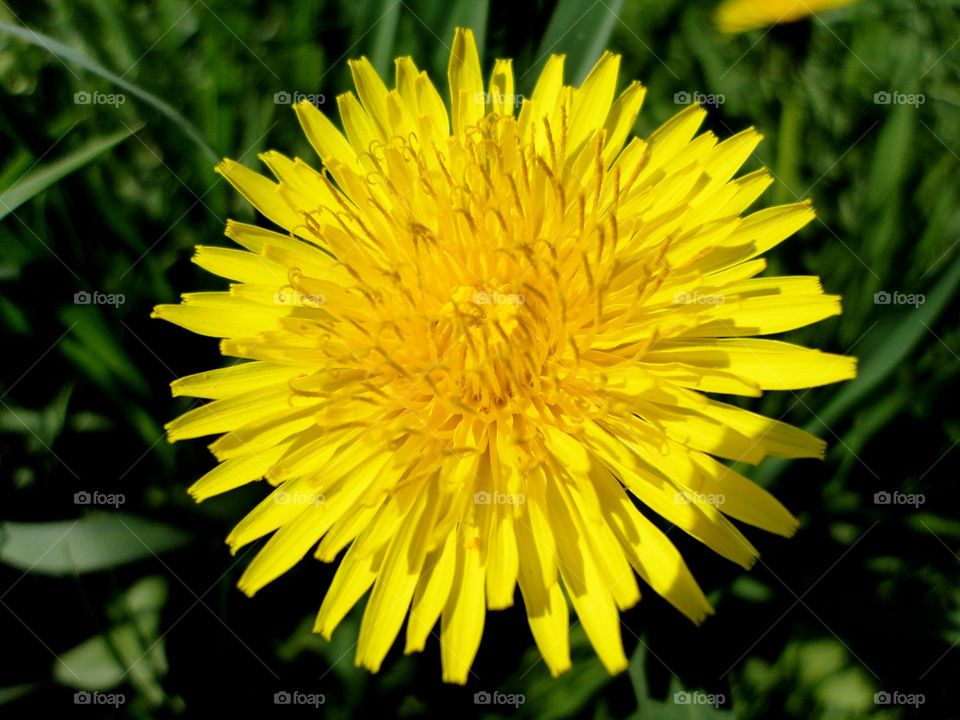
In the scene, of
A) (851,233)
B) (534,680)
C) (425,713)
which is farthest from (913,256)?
(425,713)

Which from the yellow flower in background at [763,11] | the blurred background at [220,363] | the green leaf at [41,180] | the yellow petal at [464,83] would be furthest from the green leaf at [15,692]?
the yellow flower in background at [763,11]

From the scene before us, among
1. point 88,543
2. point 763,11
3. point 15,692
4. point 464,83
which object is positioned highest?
point 763,11

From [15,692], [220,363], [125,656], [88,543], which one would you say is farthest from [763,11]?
[15,692]

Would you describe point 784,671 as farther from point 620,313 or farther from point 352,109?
point 352,109

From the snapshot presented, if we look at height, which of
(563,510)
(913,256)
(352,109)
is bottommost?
(563,510)

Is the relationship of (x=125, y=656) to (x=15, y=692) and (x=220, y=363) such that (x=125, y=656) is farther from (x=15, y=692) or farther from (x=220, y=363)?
(x=220, y=363)
